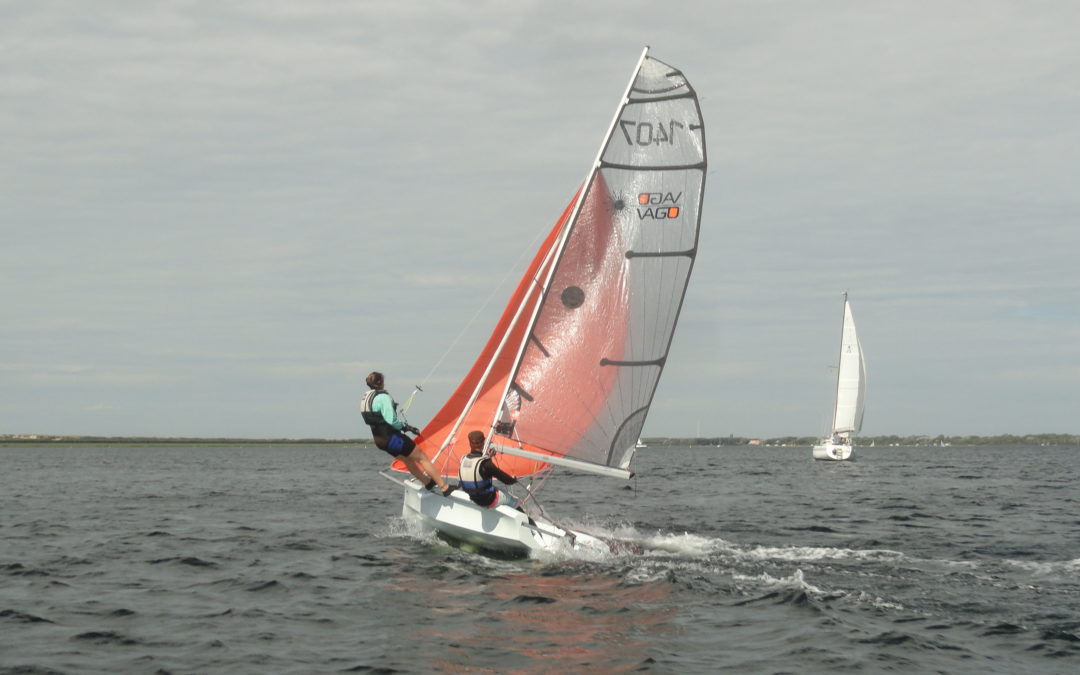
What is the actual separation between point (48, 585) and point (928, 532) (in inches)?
664

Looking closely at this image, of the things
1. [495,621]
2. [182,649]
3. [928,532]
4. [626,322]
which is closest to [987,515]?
[928,532]

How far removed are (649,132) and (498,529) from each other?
6.61m

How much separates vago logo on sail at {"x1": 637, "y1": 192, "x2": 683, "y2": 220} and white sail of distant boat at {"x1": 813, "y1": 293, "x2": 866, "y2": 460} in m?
65.7

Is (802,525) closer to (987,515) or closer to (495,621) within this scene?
(987,515)

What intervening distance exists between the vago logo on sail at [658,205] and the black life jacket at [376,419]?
16.4ft

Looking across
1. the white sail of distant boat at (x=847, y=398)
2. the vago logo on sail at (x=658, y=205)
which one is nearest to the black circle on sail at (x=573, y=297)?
the vago logo on sail at (x=658, y=205)

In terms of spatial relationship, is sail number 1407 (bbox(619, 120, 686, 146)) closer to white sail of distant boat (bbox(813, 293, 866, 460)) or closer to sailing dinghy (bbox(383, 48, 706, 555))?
sailing dinghy (bbox(383, 48, 706, 555))

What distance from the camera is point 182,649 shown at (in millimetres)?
10438

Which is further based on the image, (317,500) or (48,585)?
(317,500)

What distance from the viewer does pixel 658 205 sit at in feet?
52.7

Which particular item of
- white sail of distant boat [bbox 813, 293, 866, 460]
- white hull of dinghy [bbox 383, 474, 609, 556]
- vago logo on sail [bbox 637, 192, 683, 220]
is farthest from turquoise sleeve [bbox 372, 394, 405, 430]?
white sail of distant boat [bbox 813, 293, 866, 460]

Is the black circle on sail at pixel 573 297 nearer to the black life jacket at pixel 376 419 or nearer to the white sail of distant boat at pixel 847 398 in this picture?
the black life jacket at pixel 376 419

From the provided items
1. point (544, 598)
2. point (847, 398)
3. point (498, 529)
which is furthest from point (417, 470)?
point (847, 398)

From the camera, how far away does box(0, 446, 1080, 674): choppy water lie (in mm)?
10266
